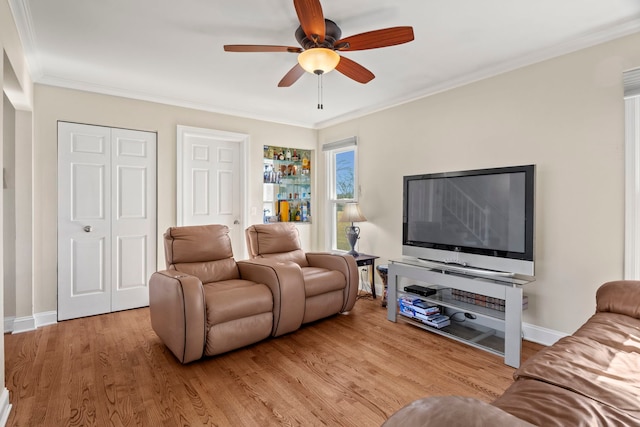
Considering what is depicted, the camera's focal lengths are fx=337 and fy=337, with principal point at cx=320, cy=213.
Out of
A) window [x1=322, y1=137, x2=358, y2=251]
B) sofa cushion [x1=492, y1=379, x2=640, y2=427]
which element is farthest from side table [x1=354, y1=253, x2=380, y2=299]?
sofa cushion [x1=492, y1=379, x2=640, y2=427]

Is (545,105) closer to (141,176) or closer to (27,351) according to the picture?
(141,176)

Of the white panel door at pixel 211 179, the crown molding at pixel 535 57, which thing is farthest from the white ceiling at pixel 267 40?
the white panel door at pixel 211 179

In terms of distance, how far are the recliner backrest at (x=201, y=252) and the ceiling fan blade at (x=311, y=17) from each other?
1946 mm

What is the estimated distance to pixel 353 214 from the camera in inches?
163

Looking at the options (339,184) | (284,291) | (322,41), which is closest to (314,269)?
(284,291)

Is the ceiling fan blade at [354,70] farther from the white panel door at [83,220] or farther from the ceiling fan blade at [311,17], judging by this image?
the white panel door at [83,220]

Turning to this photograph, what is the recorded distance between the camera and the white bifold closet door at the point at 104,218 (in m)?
3.35

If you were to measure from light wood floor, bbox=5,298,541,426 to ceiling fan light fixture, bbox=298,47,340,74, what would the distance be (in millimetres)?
2027

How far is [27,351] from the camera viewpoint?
2619 millimetres

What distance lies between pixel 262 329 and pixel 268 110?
288 cm

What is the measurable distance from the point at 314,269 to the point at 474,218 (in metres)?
1.58

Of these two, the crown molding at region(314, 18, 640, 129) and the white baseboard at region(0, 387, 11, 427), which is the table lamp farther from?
the white baseboard at region(0, 387, 11, 427)

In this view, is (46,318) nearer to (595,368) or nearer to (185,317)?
(185,317)

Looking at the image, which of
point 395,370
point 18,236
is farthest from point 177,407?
point 18,236
